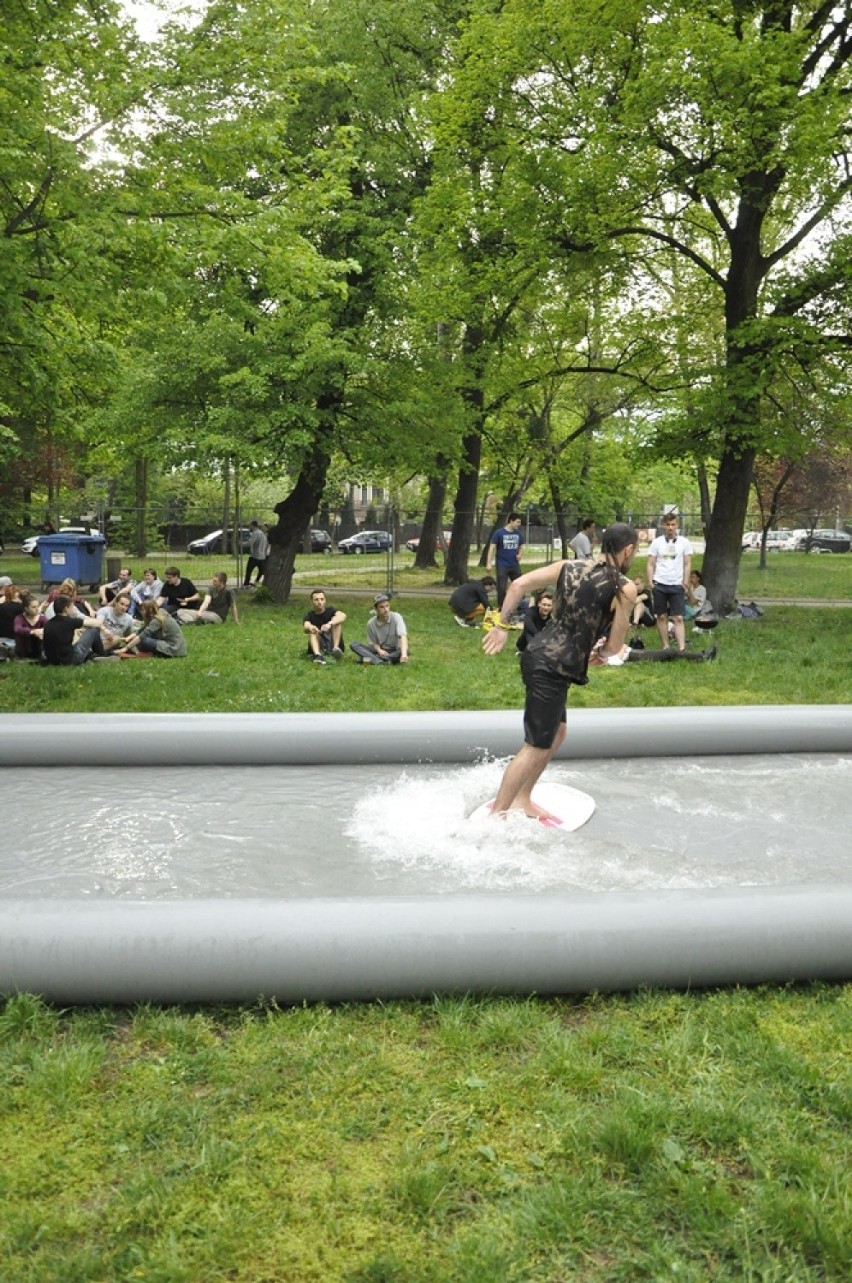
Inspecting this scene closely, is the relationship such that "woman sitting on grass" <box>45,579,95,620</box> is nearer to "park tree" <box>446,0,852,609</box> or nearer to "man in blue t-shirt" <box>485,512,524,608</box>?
"man in blue t-shirt" <box>485,512,524,608</box>

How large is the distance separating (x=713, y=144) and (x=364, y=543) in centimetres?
2713

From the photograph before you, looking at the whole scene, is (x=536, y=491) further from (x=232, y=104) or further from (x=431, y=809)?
(x=431, y=809)

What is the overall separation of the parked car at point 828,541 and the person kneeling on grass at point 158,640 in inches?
1204

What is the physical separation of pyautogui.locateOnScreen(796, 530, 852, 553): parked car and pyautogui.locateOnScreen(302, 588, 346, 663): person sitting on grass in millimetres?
29404

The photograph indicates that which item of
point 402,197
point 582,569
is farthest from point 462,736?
point 402,197

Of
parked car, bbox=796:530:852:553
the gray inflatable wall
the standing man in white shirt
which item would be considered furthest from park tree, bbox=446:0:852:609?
parked car, bbox=796:530:852:553

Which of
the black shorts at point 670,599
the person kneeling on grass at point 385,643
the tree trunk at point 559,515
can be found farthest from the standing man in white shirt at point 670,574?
the tree trunk at point 559,515

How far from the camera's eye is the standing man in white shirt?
12320mm

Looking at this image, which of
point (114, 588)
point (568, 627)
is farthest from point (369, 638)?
point (568, 627)

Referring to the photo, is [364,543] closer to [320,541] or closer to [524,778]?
[320,541]

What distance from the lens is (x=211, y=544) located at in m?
23.7

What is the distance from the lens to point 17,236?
964 cm

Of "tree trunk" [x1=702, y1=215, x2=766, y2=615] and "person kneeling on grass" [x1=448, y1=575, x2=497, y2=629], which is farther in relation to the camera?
"person kneeling on grass" [x1=448, y1=575, x2=497, y2=629]

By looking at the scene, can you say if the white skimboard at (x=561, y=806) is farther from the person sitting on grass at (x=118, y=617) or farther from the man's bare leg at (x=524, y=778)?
the person sitting on grass at (x=118, y=617)
